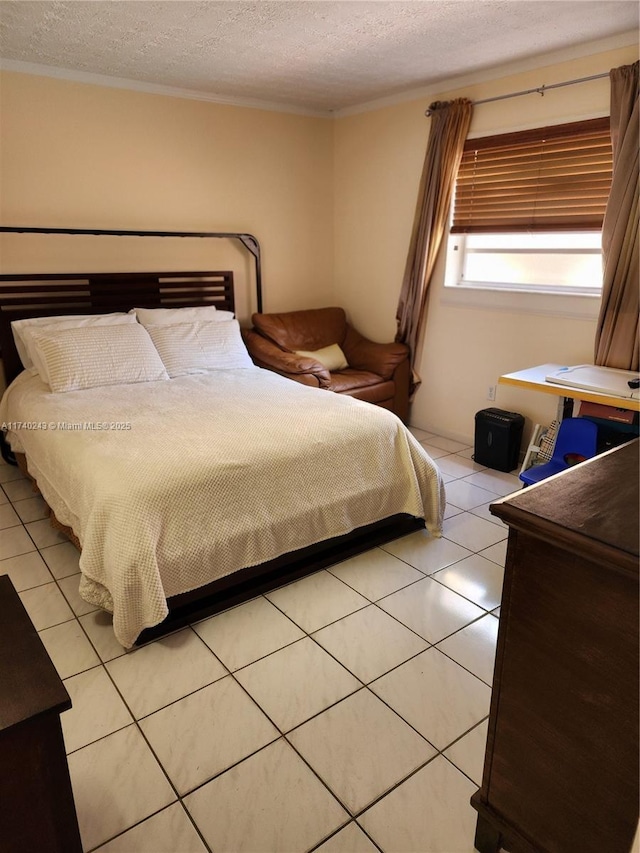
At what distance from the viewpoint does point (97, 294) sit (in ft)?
12.7

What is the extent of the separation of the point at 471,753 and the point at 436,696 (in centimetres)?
23

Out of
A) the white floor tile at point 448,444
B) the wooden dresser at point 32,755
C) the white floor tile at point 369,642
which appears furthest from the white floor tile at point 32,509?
the white floor tile at point 448,444

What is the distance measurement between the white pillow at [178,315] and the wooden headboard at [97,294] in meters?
0.19

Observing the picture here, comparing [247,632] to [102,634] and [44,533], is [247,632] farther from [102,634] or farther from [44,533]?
[44,533]

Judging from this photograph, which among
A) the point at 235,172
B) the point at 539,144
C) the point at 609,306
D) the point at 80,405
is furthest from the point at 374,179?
the point at 80,405

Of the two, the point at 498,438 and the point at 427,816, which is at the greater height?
the point at 498,438

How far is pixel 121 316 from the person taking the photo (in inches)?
147

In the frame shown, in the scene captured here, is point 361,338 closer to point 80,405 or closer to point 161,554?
point 80,405

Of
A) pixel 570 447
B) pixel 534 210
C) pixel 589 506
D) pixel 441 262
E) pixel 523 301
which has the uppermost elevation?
pixel 534 210

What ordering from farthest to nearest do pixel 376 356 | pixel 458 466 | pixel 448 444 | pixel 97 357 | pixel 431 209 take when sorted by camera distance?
pixel 376 356
pixel 448 444
pixel 431 209
pixel 458 466
pixel 97 357

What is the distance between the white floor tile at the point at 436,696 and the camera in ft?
5.81

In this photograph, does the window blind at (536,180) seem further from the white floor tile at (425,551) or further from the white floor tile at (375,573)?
the white floor tile at (375,573)

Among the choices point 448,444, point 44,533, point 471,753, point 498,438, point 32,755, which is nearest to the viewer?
point 32,755

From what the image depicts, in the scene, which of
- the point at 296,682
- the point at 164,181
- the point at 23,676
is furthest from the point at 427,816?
the point at 164,181
